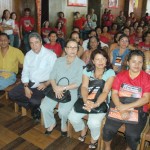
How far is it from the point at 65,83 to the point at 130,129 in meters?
1.01

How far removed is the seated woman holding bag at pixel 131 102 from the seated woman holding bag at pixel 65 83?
56 cm

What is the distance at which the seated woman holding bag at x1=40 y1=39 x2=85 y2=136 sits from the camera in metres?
2.54

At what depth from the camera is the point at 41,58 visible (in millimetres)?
2934

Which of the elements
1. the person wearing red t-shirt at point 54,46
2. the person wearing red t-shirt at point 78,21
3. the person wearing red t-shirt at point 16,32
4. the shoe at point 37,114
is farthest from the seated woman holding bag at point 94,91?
the person wearing red t-shirt at point 78,21

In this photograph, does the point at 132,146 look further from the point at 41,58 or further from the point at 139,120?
the point at 41,58

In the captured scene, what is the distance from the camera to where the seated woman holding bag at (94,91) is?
227 centimetres

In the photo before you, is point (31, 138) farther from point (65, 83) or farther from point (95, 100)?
point (95, 100)

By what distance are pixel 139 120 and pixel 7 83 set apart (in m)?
2.13

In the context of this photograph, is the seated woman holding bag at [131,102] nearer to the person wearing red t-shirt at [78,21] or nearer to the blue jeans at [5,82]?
the blue jeans at [5,82]

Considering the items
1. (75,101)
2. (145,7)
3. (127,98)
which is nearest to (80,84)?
(75,101)

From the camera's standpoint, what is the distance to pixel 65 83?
8.66 ft

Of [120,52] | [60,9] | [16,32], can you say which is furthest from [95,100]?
[60,9]

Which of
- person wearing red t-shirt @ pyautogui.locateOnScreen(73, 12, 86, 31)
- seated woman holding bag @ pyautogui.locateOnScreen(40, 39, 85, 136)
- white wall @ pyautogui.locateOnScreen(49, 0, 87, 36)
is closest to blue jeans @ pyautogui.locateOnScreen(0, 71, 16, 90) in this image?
seated woman holding bag @ pyautogui.locateOnScreen(40, 39, 85, 136)

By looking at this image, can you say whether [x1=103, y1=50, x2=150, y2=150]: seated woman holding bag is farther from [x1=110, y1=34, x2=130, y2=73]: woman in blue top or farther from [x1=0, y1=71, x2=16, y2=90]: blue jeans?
[x1=0, y1=71, x2=16, y2=90]: blue jeans
